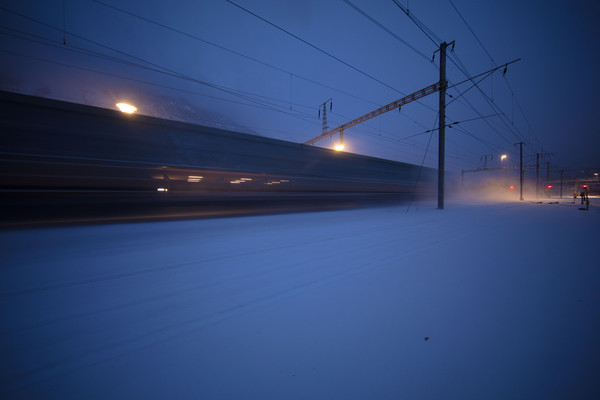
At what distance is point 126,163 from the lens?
3609 mm

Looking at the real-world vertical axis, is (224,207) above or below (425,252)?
above

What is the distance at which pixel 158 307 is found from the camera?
1168 millimetres

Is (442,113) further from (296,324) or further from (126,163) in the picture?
(126,163)

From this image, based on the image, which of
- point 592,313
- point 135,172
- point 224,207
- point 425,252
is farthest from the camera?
point 224,207

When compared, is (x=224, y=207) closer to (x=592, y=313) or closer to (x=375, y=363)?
(x=375, y=363)

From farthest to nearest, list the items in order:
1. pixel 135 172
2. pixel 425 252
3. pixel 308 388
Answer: pixel 135 172 < pixel 425 252 < pixel 308 388

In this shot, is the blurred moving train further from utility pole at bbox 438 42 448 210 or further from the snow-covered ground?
utility pole at bbox 438 42 448 210

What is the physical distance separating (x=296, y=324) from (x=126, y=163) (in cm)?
453

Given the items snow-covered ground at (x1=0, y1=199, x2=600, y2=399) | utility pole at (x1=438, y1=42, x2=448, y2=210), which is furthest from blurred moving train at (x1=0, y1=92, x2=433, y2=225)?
utility pole at (x1=438, y1=42, x2=448, y2=210)

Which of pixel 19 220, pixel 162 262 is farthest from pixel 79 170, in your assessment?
pixel 162 262

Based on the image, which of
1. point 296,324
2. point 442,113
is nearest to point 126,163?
point 296,324

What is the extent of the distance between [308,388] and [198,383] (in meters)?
0.45

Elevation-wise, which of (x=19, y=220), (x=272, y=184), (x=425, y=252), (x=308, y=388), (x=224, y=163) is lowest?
(x=308, y=388)

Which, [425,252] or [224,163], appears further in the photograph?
[224,163]
